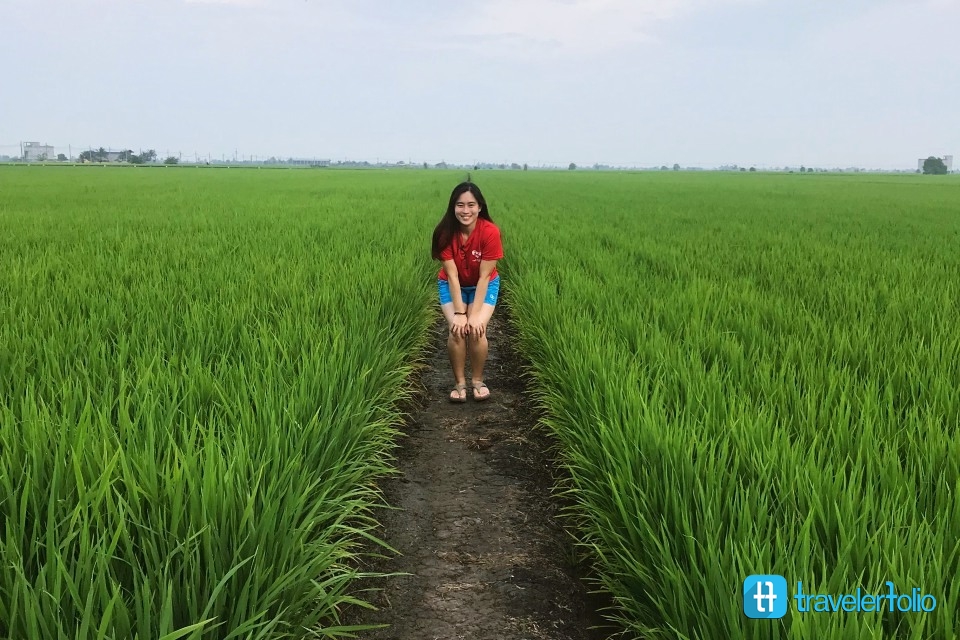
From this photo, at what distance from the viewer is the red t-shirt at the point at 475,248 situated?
11.9 feet

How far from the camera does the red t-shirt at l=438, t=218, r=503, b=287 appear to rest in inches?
143

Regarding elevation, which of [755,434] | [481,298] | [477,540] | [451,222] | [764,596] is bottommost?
[477,540]

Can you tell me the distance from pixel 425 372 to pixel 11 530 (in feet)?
10.0

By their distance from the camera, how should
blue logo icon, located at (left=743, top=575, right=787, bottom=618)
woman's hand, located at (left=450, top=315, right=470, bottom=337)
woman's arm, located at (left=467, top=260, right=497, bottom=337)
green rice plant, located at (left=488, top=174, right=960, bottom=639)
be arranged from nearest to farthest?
blue logo icon, located at (left=743, top=575, right=787, bottom=618) < green rice plant, located at (left=488, top=174, right=960, bottom=639) < woman's hand, located at (left=450, top=315, right=470, bottom=337) < woman's arm, located at (left=467, top=260, right=497, bottom=337)

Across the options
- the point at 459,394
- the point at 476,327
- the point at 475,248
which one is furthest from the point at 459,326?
the point at 475,248

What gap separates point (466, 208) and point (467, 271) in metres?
0.42

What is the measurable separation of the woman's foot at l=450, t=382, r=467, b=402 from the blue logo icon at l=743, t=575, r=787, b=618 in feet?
8.02

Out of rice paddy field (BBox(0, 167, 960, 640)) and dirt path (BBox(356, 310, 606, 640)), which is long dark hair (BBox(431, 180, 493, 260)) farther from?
dirt path (BBox(356, 310, 606, 640))

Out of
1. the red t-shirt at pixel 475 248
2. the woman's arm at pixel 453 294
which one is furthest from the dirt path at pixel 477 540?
the red t-shirt at pixel 475 248

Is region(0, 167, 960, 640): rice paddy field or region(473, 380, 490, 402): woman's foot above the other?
region(0, 167, 960, 640): rice paddy field

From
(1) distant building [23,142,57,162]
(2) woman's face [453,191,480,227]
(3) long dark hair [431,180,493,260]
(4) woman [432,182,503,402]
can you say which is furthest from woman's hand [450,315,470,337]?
(1) distant building [23,142,57,162]

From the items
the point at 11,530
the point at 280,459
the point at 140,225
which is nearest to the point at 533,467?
the point at 280,459

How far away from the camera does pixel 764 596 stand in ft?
3.82

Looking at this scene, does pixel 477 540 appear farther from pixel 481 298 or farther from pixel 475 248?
pixel 475 248
